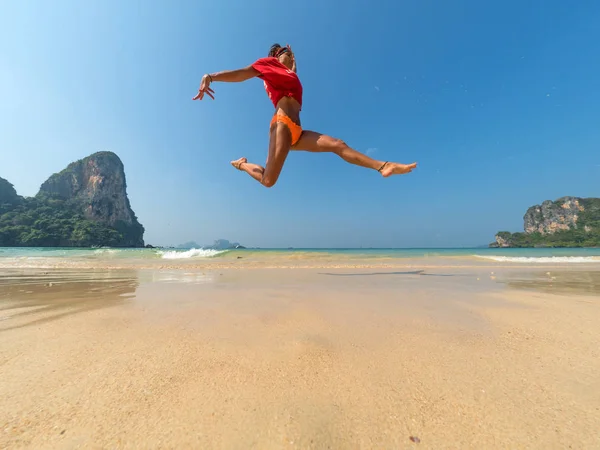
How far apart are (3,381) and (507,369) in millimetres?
2238

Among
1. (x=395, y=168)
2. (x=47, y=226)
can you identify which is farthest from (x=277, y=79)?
(x=47, y=226)

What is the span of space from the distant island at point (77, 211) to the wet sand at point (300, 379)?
241 ft

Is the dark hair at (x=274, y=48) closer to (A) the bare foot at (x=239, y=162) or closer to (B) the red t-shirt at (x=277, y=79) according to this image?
(B) the red t-shirt at (x=277, y=79)

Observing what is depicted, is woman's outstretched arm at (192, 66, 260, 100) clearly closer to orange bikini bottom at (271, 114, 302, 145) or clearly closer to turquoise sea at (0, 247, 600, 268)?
orange bikini bottom at (271, 114, 302, 145)

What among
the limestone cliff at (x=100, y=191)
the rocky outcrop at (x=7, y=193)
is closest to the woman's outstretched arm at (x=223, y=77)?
the rocky outcrop at (x=7, y=193)

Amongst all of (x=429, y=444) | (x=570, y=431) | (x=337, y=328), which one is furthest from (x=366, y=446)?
(x=337, y=328)

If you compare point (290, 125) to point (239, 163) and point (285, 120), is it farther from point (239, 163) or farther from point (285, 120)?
point (239, 163)

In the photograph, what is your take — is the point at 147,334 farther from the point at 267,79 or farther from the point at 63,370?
the point at 267,79

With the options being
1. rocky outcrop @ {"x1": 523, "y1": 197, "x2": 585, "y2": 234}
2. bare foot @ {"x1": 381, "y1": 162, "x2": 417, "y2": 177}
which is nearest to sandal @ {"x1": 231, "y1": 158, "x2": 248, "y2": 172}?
bare foot @ {"x1": 381, "y1": 162, "x2": 417, "y2": 177}

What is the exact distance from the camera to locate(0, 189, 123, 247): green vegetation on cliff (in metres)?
51.5

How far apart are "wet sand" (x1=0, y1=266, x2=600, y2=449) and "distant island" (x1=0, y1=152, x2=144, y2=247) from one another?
241ft

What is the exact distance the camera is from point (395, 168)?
126 inches

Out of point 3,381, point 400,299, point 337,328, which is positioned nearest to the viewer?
point 3,381

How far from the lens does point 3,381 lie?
1.08 meters
